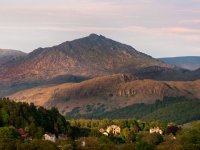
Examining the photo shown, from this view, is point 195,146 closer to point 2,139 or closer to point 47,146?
point 47,146

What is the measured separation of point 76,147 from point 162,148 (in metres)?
24.6

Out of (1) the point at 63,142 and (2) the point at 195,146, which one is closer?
(2) the point at 195,146

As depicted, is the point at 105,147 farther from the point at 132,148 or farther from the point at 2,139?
the point at 2,139

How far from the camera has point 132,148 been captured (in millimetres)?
179125

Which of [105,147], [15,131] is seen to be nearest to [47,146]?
[105,147]

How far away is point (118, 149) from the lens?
177125 millimetres

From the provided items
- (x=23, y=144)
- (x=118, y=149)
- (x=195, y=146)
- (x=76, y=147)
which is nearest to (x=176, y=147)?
(x=195, y=146)

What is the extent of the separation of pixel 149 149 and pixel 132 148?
25.3ft

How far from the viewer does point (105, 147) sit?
17788cm

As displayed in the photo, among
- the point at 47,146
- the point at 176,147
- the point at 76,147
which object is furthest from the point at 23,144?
the point at 176,147

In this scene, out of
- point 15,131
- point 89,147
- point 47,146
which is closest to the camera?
point 47,146

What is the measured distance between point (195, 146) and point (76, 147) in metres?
33.4

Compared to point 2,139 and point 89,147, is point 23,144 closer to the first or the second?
point 2,139

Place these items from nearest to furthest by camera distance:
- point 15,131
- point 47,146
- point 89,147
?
point 47,146
point 89,147
point 15,131
